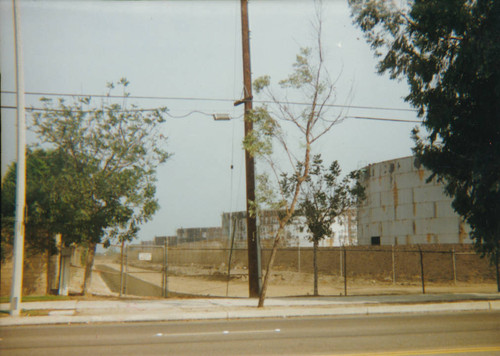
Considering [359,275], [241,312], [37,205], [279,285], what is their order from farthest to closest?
[359,275] < [279,285] < [37,205] < [241,312]

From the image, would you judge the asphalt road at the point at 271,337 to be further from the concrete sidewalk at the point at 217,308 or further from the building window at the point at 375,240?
the building window at the point at 375,240

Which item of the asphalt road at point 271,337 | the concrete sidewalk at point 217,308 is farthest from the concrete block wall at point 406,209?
the asphalt road at point 271,337

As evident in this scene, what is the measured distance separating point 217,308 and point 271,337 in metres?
5.59

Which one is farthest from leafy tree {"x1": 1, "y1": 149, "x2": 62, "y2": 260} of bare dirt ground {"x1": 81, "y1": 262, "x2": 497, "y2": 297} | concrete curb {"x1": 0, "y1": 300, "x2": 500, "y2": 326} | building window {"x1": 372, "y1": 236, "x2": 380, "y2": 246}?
building window {"x1": 372, "y1": 236, "x2": 380, "y2": 246}

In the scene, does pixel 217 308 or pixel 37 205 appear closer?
pixel 217 308

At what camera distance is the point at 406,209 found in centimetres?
3962

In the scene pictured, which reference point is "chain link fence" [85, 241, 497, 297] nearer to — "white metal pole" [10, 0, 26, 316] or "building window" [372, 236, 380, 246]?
"building window" [372, 236, 380, 246]

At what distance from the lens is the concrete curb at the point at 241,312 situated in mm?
12672

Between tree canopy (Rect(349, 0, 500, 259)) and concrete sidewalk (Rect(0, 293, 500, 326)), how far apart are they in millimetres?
2888

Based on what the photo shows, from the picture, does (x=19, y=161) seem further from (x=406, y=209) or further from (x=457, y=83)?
→ (x=406, y=209)

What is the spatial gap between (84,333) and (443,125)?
1174 centimetres

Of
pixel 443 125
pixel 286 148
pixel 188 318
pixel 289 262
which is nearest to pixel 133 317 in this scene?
pixel 188 318

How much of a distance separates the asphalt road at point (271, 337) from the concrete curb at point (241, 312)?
66cm

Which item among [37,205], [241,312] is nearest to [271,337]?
[241,312]
